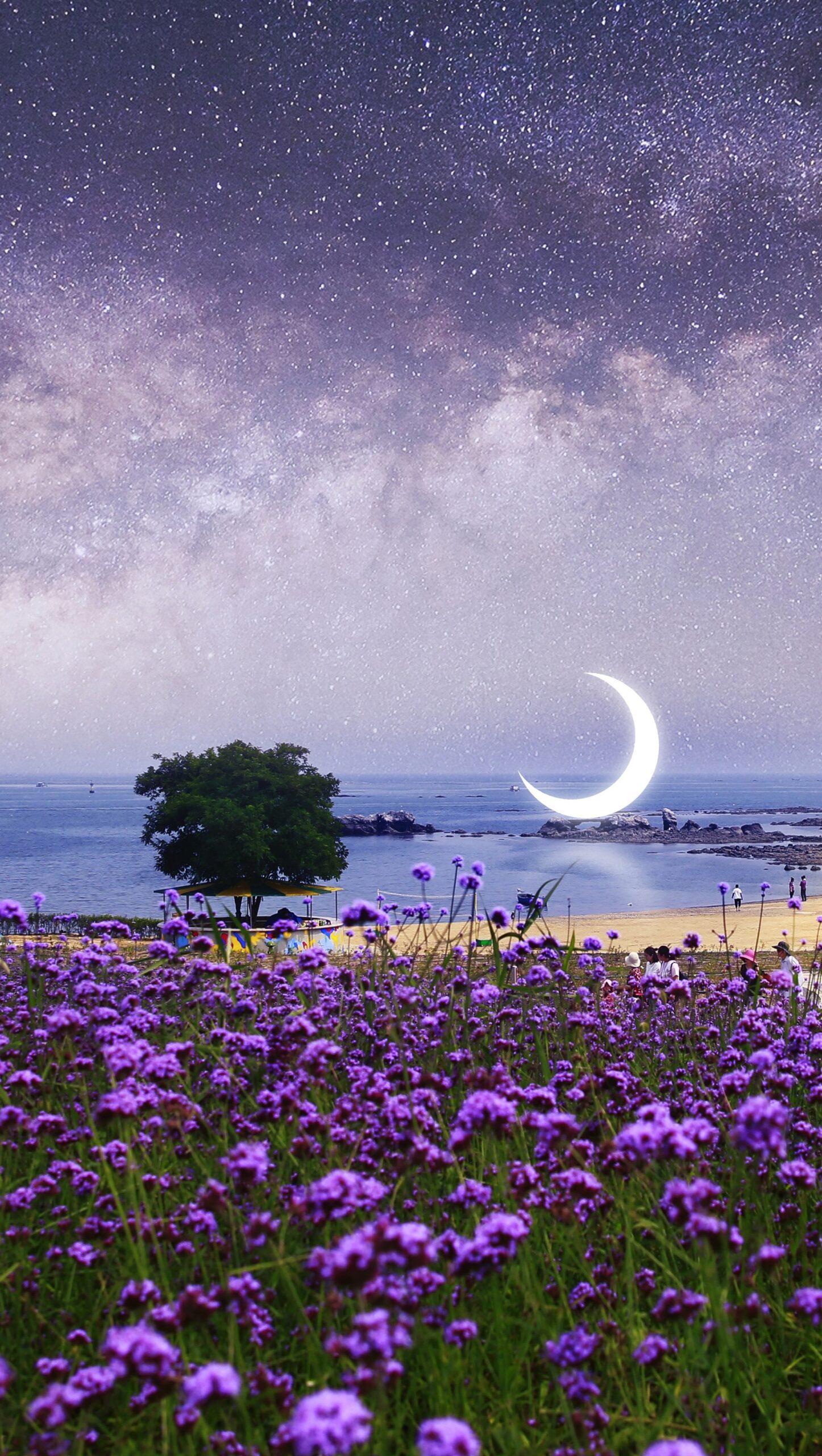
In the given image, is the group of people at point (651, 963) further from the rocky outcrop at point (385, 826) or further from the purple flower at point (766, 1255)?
the rocky outcrop at point (385, 826)

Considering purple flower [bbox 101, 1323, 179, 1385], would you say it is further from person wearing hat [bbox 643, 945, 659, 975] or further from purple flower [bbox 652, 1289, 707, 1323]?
person wearing hat [bbox 643, 945, 659, 975]

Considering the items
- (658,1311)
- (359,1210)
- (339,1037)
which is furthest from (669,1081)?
(658,1311)

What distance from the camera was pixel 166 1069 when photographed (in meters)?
3.00

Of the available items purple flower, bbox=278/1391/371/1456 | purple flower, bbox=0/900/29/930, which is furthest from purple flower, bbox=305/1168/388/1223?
purple flower, bbox=0/900/29/930

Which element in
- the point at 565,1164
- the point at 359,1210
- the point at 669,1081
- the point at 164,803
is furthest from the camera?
the point at 164,803

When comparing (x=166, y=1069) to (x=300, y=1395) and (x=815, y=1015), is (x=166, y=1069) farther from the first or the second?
(x=815, y=1015)

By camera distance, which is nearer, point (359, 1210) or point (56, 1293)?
point (56, 1293)

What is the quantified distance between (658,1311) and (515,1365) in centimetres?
59

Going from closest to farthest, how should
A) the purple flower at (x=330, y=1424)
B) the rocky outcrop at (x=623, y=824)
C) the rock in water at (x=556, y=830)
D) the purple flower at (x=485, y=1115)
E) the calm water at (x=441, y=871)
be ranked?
1. the purple flower at (x=330, y=1424)
2. the purple flower at (x=485, y=1115)
3. the calm water at (x=441, y=871)
4. the rock in water at (x=556, y=830)
5. the rocky outcrop at (x=623, y=824)

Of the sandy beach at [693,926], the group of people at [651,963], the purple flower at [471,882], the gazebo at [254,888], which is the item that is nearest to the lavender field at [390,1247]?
the purple flower at [471,882]

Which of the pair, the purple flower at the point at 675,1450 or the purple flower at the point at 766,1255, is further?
the purple flower at the point at 766,1255

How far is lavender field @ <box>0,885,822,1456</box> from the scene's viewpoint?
212 centimetres

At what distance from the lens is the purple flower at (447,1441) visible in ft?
4.90

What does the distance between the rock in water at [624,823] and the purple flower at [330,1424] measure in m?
166
